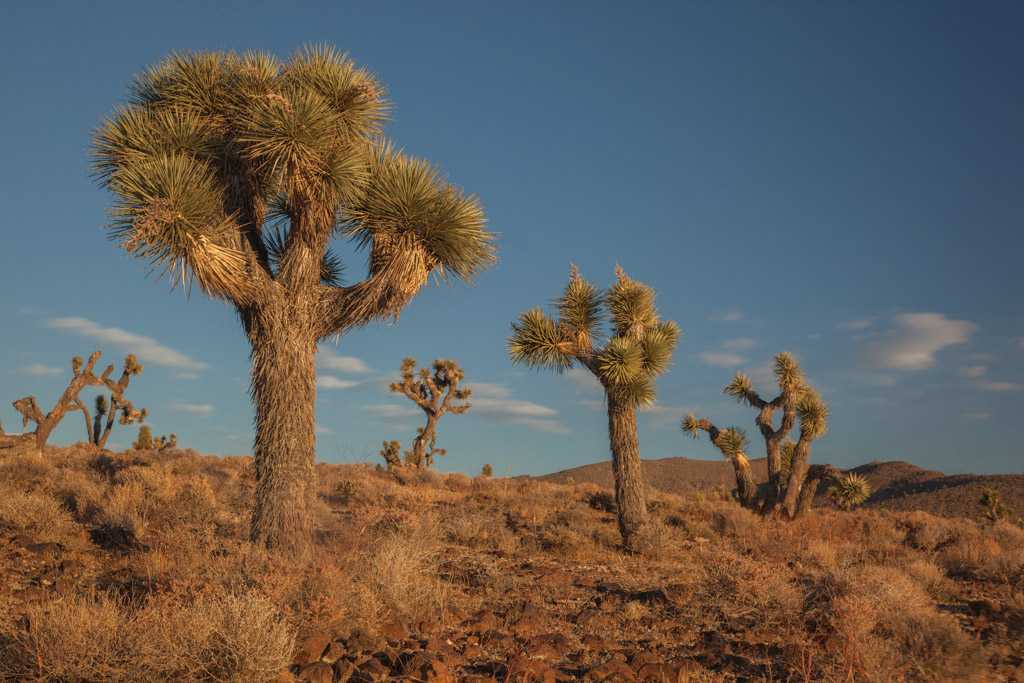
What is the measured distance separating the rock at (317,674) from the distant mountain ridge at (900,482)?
74.8 feet

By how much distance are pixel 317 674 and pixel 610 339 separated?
11429 millimetres

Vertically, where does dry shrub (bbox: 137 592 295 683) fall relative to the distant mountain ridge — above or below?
below

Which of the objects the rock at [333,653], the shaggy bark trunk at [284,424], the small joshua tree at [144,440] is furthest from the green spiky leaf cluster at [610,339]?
the small joshua tree at [144,440]

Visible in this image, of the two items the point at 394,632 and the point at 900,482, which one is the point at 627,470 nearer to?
the point at 394,632

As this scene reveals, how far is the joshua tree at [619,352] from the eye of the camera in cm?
1545

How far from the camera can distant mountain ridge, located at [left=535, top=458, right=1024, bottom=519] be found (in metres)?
37.7

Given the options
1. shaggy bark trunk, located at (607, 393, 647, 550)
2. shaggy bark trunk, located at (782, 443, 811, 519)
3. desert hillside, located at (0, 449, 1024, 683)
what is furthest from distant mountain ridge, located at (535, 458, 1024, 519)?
desert hillside, located at (0, 449, 1024, 683)

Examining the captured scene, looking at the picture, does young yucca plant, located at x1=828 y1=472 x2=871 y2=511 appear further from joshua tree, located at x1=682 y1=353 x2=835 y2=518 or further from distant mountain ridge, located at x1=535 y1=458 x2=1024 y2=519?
distant mountain ridge, located at x1=535 y1=458 x2=1024 y2=519

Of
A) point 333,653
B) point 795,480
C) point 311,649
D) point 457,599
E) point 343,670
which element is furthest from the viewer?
point 795,480

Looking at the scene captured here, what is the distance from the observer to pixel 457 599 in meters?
8.95

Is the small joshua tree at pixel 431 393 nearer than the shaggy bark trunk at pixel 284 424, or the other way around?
the shaggy bark trunk at pixel 284 424

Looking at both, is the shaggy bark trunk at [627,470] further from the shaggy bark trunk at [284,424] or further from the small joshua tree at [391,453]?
the small joshua tree at [391,453]

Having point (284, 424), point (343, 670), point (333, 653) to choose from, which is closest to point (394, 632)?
point (333, 653)

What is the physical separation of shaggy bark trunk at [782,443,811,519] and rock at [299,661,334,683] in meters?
18.5
